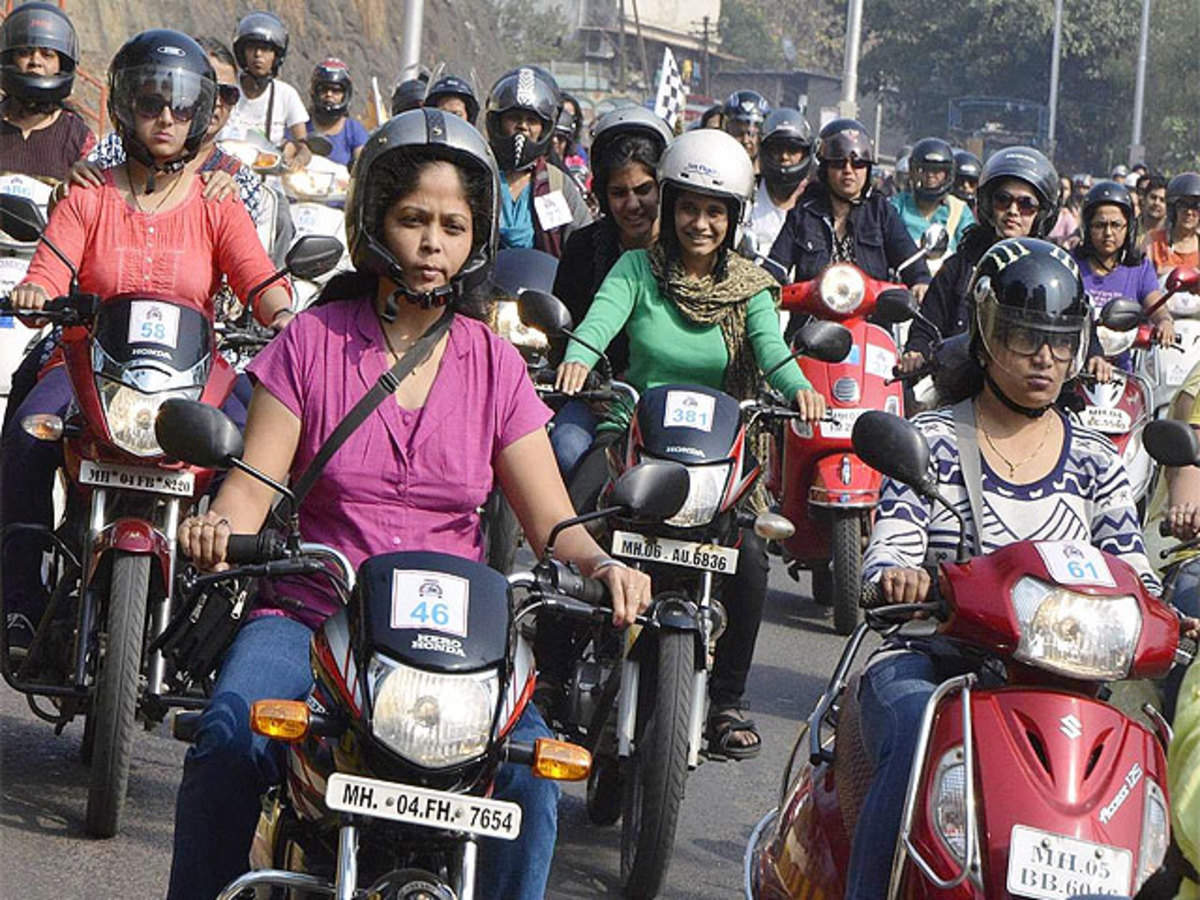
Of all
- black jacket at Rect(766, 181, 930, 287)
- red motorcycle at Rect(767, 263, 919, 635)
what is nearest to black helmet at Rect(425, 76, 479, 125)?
black jacket at Rect(766, 181, 930, 287)

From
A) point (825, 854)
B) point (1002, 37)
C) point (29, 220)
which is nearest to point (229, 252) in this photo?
point (29, 220)

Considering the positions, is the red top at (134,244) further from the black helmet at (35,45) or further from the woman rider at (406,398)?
the woman rider at (406,398)

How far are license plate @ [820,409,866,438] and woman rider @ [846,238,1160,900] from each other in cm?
523

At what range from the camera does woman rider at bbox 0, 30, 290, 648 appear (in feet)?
22.5

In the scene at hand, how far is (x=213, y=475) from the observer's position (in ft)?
21.8

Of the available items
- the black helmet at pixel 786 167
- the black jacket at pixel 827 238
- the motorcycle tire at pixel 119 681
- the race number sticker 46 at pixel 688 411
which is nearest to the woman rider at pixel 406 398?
the motorcycle tire at pixel 119 681

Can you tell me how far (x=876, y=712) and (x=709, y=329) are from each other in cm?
311

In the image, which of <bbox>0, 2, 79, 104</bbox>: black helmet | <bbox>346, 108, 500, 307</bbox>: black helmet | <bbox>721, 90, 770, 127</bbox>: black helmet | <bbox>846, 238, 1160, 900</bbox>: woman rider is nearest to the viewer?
<bbox>346, 108, 500, 307</bbox>: black helmet

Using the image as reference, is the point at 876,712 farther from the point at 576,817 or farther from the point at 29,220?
the point at 29,220

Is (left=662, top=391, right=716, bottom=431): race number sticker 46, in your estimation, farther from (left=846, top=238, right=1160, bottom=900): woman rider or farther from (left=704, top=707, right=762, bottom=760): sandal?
(left=846, top=238, right=1160, bottom=900): woman rider

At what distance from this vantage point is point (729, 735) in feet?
22.7

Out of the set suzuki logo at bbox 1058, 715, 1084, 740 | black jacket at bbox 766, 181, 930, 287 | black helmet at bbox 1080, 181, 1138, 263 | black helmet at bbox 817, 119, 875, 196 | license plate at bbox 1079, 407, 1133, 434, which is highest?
black helmet at bbox 817, 119, 875, 196

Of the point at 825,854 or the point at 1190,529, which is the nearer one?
the point at 825,854

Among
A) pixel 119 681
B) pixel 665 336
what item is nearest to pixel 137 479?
pixel 119 681
